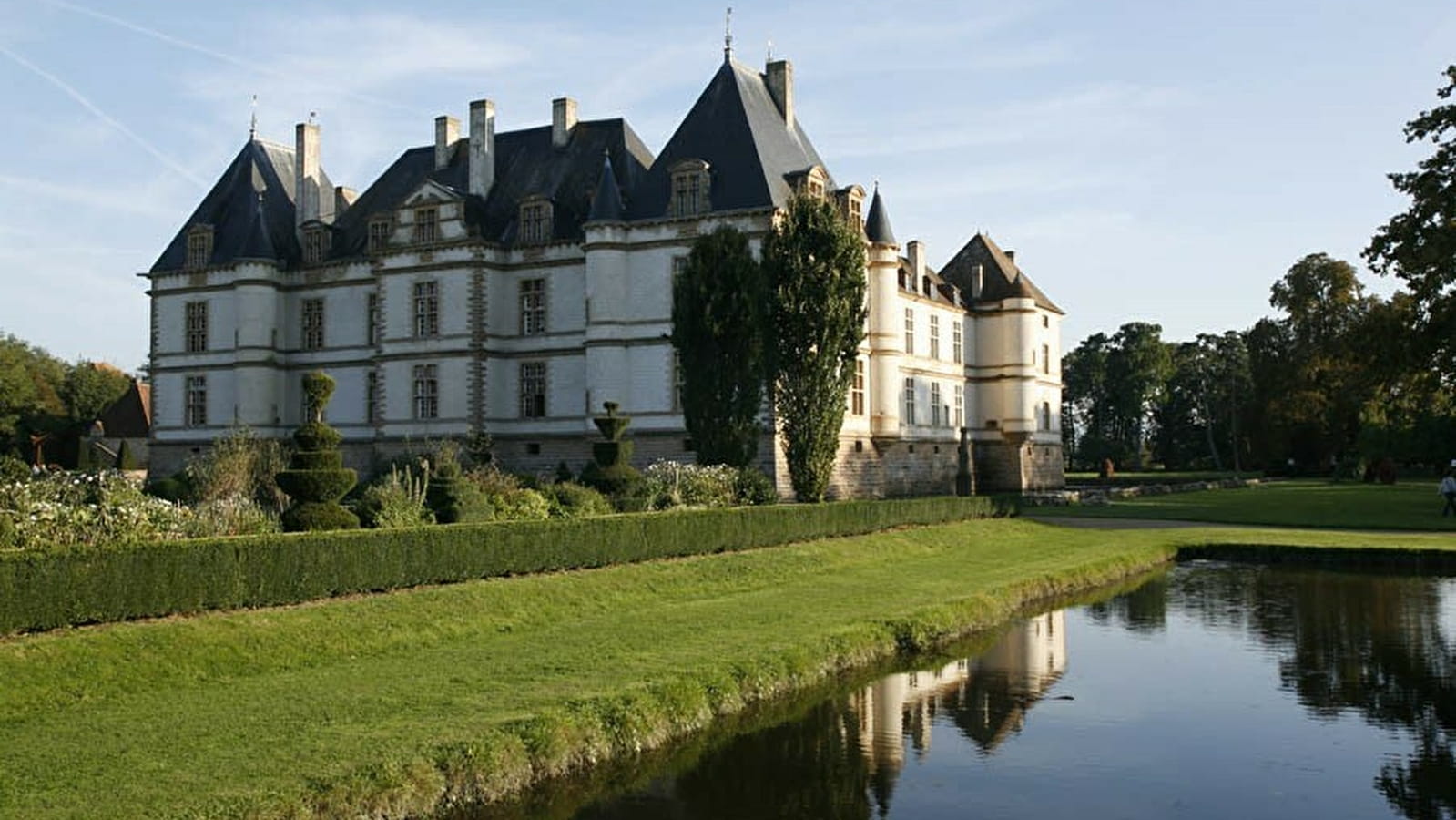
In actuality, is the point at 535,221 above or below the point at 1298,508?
above

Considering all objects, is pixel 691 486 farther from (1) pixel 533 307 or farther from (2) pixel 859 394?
(1) pixel 533 307

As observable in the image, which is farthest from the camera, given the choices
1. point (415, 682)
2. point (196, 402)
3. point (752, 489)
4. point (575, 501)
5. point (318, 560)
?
point (196, 402)

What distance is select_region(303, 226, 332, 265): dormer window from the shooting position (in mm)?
43562

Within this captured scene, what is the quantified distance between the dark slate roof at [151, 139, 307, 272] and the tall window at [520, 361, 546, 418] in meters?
10.7

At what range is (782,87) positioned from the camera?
130 ft

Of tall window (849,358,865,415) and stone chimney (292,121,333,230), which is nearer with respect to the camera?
tall window (849,358,865,415)

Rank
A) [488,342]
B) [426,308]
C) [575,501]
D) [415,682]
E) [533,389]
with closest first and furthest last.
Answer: [415,682] → [575,501] → [488,342] → [533,389] → [426,308]

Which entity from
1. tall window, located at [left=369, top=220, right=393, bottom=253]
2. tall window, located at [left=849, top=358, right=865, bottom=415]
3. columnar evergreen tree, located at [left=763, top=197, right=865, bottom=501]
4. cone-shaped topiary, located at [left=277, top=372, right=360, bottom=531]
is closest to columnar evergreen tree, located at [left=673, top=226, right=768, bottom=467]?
columnar evergreen tree, located at [left=763, top=197, right=865, bottom=501]

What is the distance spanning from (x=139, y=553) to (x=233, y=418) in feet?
106

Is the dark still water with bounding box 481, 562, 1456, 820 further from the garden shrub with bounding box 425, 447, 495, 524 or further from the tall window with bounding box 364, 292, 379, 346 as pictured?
the tall window with bounding box 364, 292, 379, 346

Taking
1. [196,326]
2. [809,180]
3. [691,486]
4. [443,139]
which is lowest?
[691,486]

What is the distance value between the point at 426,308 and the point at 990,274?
22.8 m

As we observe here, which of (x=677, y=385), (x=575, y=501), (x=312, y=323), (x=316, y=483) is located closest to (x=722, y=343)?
(x=677, y=385)

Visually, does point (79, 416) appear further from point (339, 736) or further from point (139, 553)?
point (339, 736)
